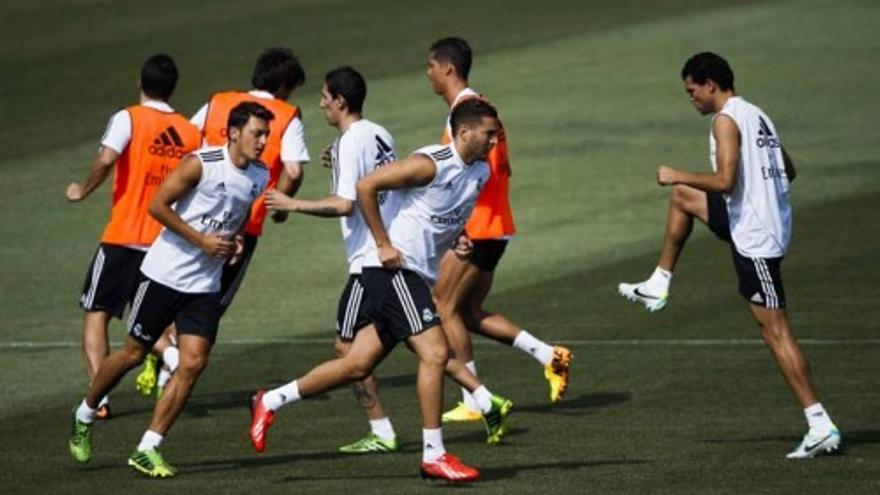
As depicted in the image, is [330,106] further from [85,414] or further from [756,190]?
[756,190]

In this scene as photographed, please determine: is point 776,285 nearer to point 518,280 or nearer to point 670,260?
point 670,260

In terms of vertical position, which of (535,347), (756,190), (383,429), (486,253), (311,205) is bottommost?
(383,429)

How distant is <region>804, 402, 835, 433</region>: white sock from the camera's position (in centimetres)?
1452

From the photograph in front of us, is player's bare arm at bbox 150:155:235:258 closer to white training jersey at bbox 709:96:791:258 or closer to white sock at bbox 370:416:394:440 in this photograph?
white sock at bbox 370:416:394:440

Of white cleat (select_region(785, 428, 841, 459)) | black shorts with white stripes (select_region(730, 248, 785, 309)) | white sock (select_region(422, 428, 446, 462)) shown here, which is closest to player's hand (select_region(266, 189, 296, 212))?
white sock (select_region(422, 428, 446, 462))

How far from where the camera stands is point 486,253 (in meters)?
16.9

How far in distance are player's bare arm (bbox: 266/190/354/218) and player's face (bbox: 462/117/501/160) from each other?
0.98 m

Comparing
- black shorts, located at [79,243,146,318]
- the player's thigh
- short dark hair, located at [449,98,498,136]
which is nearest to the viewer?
short dark hair, located at [449,98,498,136]

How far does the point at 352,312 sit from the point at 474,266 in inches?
83.5

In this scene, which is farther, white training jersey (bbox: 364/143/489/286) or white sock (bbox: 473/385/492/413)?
white sock (bbox: 473/385/492/413)

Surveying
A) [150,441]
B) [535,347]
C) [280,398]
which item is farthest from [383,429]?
[535,347]

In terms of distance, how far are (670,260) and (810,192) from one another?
11708 mm

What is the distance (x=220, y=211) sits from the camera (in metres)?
14.6

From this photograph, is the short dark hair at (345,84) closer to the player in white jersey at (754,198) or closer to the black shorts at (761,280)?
the player in white jersey at (754,198)
